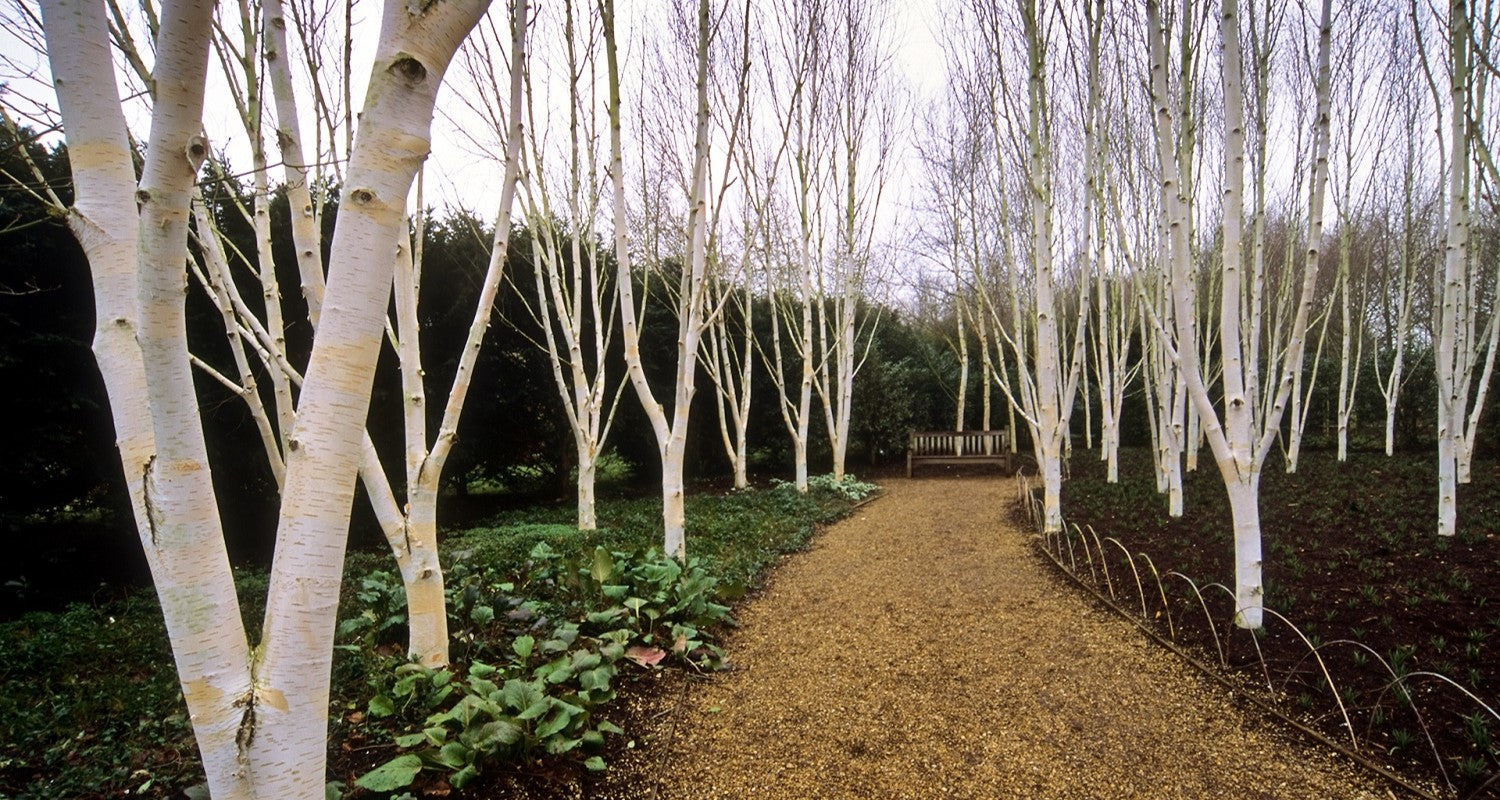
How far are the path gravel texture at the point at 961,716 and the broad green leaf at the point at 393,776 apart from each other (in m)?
0.79

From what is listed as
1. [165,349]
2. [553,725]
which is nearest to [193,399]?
[165,349]

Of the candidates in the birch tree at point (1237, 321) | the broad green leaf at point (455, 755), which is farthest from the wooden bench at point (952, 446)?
the broad green leaf at point (455, 755)

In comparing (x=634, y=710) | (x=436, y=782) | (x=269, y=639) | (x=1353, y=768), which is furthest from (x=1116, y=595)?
(x=269, y=639)

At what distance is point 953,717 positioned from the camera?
9.86ft

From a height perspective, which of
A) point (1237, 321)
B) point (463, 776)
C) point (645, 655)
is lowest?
point (645, 655)

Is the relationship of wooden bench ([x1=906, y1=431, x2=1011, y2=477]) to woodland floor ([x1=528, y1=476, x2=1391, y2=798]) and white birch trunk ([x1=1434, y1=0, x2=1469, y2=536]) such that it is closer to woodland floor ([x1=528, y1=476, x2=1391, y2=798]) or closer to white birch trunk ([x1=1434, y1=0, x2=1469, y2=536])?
white birch trunk ([x1=1434, y1=0, x2=1469, y2=536])

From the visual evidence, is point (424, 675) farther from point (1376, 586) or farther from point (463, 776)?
point (1376, 586)

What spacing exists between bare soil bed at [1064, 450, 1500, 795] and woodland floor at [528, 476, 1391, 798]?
1.09ft

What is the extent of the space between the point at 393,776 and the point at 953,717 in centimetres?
228

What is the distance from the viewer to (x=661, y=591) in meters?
4.05

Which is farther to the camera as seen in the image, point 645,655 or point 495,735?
point 645,655

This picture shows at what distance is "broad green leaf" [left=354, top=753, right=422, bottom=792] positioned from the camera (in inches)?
76.8

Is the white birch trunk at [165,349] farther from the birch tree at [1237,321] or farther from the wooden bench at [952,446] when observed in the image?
the wooden bench at [952,446]

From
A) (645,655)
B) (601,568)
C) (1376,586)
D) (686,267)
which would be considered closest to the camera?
(645,655)
